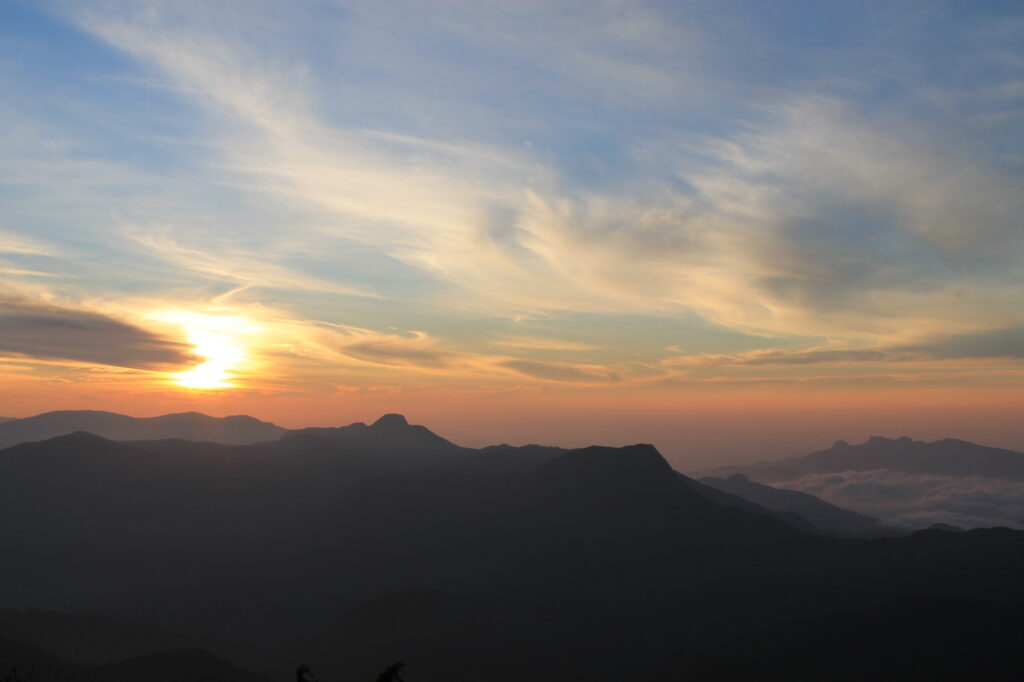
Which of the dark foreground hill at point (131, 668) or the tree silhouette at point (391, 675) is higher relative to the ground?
the tree silhouette at point (391, 675)

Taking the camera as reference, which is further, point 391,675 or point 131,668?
point 131,668

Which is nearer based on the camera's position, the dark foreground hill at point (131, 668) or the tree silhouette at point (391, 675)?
the tree silhouette at point (391, 675)

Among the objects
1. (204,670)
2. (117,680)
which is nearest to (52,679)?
(117,680)

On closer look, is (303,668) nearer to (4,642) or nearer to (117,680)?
(117,680)

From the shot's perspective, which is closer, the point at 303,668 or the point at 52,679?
the point at 303,668

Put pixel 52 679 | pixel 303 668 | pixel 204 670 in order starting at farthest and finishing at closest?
1. pixel 204 670
2. pixel 52 679
3. pixel 303 668

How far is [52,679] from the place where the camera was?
16212 cm

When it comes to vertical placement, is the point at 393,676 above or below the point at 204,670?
above

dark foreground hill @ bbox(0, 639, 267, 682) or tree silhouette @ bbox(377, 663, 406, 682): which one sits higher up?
tree silhouette @ bbox(377, 663, 406, 682)

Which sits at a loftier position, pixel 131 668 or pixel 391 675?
pixel 391 675

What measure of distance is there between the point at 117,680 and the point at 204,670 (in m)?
20.7

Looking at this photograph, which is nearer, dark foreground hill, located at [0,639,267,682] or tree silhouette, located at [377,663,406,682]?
tree silhouette, located at [377,663,406,682]

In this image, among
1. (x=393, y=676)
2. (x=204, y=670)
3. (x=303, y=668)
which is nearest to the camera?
(x=303, y=668)

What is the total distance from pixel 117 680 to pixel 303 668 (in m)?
175
